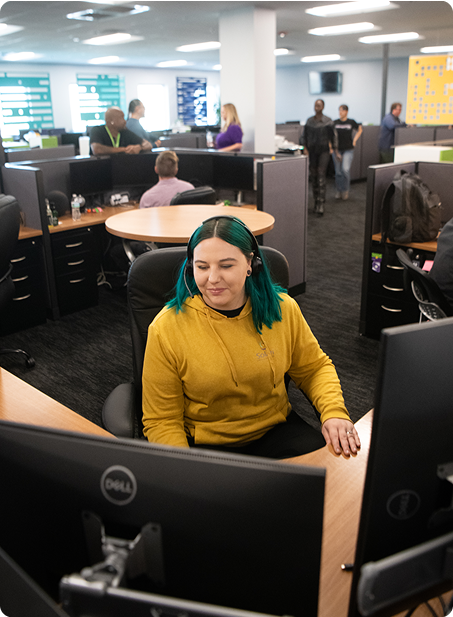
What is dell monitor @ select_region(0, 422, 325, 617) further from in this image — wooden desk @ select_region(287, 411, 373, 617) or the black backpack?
the black backpack

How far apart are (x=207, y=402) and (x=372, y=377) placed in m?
1.78

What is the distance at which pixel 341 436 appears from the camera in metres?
1.25

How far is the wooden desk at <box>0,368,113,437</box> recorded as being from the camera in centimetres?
131

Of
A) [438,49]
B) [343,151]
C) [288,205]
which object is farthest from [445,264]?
[438,49]

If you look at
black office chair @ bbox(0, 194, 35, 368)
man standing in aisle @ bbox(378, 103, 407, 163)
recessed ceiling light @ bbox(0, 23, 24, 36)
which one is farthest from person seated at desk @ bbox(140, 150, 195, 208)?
man standing in aisle @ bbox(378, 103, 407, 163)

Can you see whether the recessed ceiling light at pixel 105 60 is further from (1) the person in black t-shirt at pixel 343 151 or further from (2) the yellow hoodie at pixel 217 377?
(2) the yellow hoodie at pixel 217 377

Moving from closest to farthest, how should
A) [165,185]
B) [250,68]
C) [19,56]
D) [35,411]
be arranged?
[35,411] < [165,185] < [250,68] < [19,56]

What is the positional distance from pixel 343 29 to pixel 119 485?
8.76 meters

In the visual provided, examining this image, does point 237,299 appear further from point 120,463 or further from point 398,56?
point 398,56

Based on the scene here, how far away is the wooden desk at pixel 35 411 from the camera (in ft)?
4.31

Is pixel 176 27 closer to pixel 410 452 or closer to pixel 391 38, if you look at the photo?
pixel 391 38

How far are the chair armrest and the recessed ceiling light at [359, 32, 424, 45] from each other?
9.08 m

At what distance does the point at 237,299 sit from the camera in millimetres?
1361

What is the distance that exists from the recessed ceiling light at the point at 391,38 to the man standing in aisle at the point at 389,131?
3.55 ft
